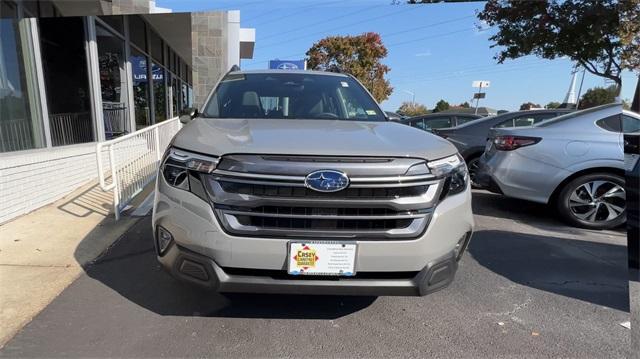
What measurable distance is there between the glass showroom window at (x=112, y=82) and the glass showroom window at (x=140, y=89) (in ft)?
3.51

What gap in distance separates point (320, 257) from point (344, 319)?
769 mm

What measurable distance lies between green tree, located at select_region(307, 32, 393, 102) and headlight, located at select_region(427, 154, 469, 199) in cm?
564

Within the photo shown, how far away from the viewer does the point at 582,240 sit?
457 cm

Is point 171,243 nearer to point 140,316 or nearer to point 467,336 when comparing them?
point 140,316

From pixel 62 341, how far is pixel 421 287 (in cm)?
208

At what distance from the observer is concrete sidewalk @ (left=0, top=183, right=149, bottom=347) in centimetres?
300

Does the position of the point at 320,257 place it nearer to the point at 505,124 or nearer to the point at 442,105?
the point at 505,124

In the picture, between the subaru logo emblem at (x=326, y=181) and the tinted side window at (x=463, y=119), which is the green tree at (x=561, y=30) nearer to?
the subaru logo emblem at (x=326, y=181)

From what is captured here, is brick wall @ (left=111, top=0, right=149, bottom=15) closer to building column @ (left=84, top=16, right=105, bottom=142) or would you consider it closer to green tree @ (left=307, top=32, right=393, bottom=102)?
building column @ (left=84, top=16, right=105, bottom=142)

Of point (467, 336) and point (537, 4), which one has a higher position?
point (537, 4)

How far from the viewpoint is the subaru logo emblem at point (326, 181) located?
2.26m

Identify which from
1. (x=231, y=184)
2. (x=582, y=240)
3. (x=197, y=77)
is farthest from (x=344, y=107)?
(x=197, y=77)

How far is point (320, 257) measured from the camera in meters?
2.29

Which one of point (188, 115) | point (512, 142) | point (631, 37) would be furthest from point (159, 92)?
point (631, 37)
